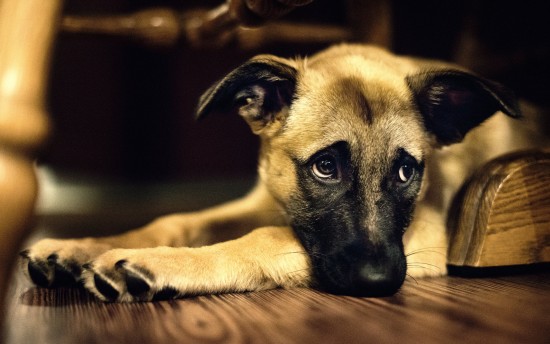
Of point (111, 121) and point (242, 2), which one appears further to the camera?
point (111, 121)

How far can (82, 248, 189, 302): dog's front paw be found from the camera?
4.34 ft

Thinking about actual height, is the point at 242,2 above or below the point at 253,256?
above

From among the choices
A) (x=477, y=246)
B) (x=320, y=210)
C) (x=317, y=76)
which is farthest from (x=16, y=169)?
(x=477, y=246)

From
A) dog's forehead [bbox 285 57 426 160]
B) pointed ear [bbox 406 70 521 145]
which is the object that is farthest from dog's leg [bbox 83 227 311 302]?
pointed ear [bbox 406 70 521 145]

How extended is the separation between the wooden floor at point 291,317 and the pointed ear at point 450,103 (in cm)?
64

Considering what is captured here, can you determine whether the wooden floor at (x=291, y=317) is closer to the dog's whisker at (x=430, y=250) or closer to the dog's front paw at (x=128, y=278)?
the dog's front paw at (x=128, y=278)

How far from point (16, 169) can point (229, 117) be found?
4.07m

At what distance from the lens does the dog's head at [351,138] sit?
1521mm

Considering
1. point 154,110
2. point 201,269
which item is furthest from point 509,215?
point 154,110

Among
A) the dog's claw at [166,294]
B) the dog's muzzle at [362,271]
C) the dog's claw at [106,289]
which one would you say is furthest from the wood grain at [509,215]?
the dog's claw at [106,289]

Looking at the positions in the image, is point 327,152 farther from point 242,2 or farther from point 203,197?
point 203,197

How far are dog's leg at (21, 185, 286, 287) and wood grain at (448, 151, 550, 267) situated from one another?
0.70m

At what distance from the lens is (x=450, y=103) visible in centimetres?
191

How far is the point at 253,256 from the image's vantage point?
155 cm
